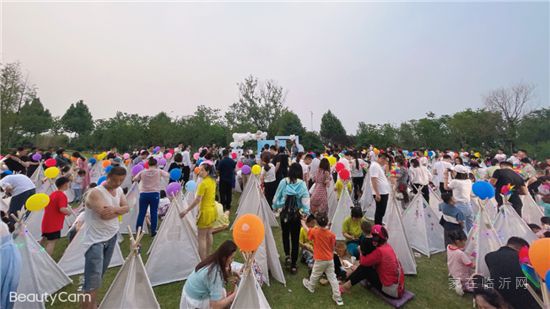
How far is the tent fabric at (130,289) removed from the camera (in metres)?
2.68

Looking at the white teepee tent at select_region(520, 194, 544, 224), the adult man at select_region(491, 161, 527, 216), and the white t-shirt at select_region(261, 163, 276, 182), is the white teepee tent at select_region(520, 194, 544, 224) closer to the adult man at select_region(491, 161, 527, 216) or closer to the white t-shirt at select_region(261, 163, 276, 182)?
the adult man at select_region(491, 161, 527, 216)

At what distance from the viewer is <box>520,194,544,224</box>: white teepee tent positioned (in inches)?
207

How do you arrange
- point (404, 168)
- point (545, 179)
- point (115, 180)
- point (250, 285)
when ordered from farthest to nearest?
point (404, 168) < point (545, 179) < point (115, 180) < point (250, 285)

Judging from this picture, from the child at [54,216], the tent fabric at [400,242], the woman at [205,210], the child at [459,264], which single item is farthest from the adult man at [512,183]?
the child at [54,216]

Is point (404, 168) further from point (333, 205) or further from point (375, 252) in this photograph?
point (375, 252)

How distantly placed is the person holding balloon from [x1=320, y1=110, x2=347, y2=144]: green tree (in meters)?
32.5

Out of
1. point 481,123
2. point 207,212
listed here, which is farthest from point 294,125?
point 207,212

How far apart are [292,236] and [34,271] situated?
365cm

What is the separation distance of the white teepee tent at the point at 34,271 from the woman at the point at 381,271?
431cm

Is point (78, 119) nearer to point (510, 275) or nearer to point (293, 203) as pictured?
point (293, 203)

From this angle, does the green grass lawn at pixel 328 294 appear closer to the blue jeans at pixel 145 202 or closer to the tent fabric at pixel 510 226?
the blue jeans at pixel 145 202

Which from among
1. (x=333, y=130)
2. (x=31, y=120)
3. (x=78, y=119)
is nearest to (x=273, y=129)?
(x=333, y=130)

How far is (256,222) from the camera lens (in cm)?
250

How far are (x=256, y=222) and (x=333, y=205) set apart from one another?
478 cm
